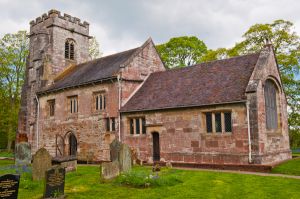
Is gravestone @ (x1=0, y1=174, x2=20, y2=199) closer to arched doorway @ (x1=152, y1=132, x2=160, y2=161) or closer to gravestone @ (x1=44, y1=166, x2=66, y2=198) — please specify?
gravestone @ (x1=44, y1=166, x2=66, y2=198)

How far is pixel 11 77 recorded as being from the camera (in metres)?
44.4

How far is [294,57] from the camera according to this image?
3003 centimetres

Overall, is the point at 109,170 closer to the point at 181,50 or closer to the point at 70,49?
the point at 70,49

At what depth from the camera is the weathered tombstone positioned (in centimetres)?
1351

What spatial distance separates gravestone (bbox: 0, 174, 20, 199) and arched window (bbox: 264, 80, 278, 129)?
52.8 feet

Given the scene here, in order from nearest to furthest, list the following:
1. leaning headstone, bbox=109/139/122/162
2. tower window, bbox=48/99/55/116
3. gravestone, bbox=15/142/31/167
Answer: leaning headstone, bbox=109/139/122/162 → gravestone, bbox=15/142/31/167 → tower window, bbox=48/99/55/116

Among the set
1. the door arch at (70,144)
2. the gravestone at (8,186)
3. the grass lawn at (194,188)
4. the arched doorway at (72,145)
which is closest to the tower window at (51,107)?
the door arch at (70,144)

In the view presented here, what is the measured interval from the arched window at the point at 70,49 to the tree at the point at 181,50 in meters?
15.0

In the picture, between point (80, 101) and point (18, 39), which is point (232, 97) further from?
point (18, 39)

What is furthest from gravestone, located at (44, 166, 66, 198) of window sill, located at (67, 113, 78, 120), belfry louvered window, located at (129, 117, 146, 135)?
window sill, located at (67, 113, 78, 120)

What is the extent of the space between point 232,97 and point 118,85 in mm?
9452

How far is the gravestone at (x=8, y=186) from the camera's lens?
8969 millimetres

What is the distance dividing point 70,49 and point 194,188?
26302 mm

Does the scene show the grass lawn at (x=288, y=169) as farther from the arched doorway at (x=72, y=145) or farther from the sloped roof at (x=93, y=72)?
the arched doorway at (x=72, y=145)
